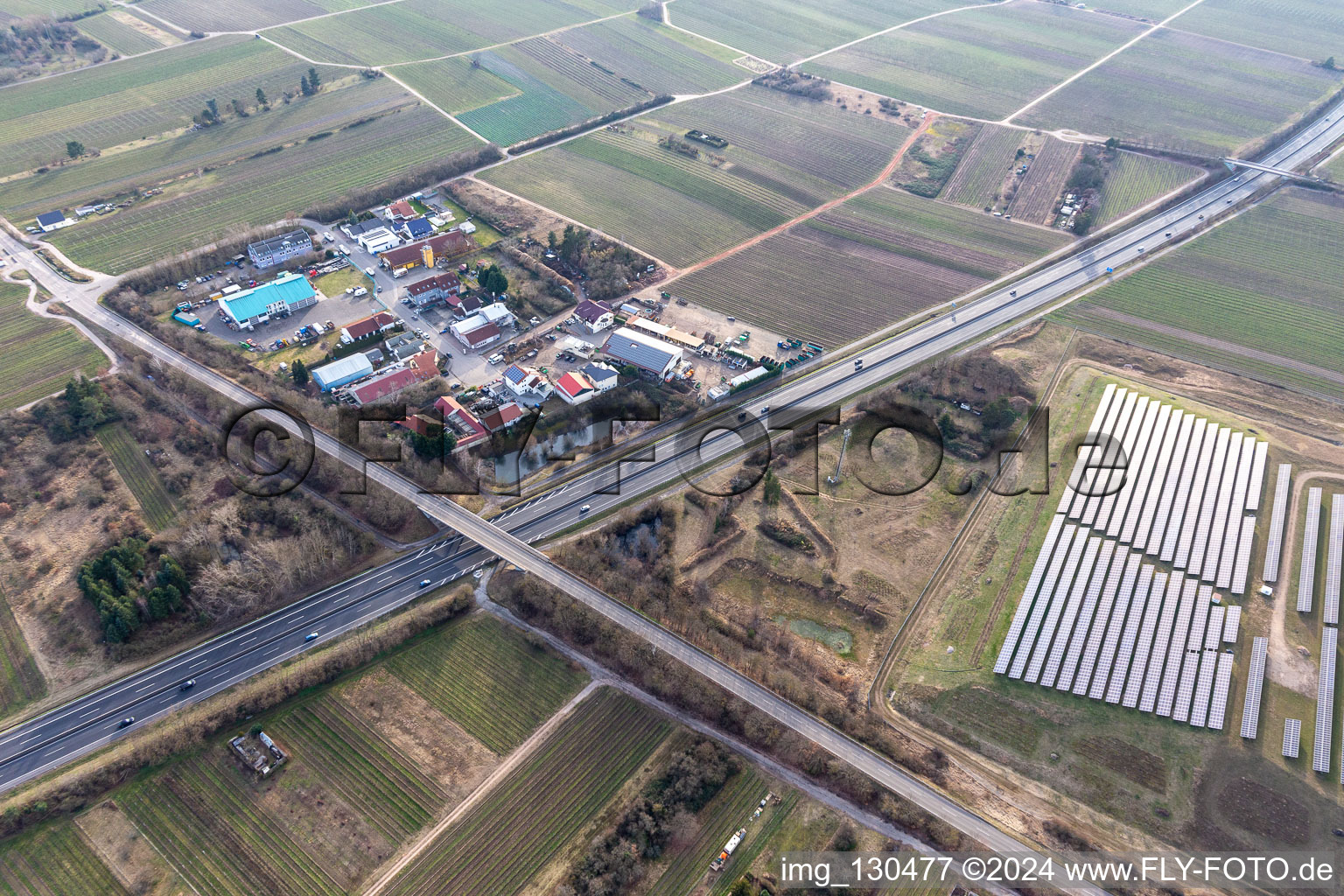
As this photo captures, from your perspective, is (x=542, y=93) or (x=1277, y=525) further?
(x=542, y=93)

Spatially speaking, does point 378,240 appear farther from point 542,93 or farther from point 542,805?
point 542,805

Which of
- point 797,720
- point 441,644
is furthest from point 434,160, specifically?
point 797,720

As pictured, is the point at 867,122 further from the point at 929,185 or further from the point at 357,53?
the point at 357,53

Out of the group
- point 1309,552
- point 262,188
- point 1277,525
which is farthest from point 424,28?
point 1309,552

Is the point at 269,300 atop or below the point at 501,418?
atop

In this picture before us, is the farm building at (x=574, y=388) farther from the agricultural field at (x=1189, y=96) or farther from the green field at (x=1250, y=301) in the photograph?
the agricultural field at (x=1189, y=96)

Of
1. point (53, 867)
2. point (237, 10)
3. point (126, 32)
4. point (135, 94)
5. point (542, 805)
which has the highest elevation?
point (237, 10)

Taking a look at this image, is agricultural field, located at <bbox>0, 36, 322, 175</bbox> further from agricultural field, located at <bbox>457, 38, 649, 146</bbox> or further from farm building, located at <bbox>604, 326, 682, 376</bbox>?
farm building, located at <bbox>604, 326, 682, 376</bbox>
